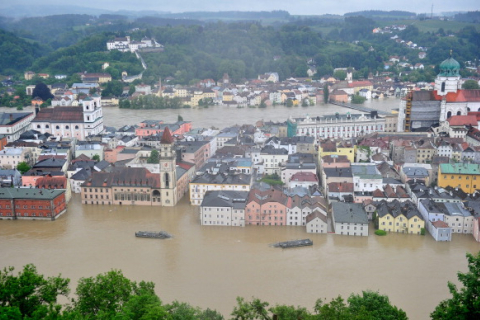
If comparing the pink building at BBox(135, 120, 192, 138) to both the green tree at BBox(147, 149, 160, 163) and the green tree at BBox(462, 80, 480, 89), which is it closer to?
the green tree at BBox(147, 149, 160, 163)

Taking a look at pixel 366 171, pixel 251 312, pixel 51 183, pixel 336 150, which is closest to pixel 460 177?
pixel 366 171

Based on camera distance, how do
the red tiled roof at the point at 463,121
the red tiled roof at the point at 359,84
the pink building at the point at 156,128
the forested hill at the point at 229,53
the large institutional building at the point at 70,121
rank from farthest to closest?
1. the forested hill at the point at 229,53
2. the red tiled roof at the point at 359,84
3. the large institutional building at the point at 70,121
4. the pink building at the point at 156,128
5. the red tiled roof at the point at 463,121

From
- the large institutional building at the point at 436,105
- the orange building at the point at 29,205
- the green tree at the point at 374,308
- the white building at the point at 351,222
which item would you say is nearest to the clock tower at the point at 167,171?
the orange building at the point at 29,205

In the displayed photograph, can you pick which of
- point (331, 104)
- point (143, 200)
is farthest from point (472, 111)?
point (143, 200)

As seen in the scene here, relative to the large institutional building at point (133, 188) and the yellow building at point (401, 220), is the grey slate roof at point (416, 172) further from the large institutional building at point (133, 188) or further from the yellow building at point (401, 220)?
the large institutional building at point (133, 188)

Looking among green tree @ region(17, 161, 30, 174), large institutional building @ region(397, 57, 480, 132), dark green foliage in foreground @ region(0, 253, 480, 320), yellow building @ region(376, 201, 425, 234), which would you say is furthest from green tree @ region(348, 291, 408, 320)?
large institutional building @ region(397, 57, 480, 132)

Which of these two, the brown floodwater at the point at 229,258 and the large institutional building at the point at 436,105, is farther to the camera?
the large institutional building at the point at 436,105
